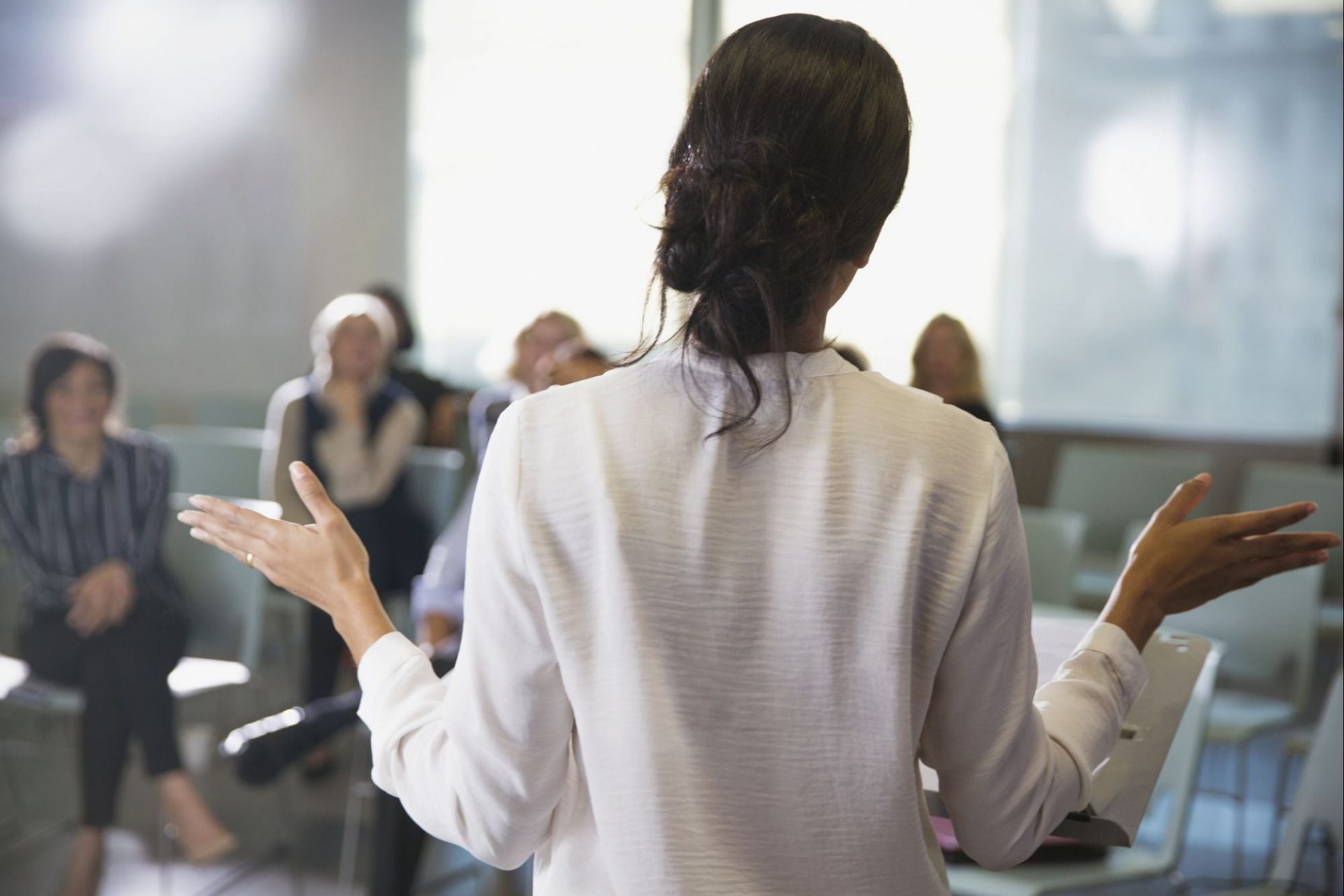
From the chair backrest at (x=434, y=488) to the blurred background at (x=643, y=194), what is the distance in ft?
1.21

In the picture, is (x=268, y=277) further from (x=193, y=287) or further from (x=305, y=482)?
(x=305, y=482)

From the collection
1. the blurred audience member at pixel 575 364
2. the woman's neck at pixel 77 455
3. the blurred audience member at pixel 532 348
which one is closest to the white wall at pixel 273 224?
the woman's neck at pixel 77 455

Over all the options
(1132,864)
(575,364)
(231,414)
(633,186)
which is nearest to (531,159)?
(633,186)

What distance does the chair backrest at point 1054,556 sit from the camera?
3305mm

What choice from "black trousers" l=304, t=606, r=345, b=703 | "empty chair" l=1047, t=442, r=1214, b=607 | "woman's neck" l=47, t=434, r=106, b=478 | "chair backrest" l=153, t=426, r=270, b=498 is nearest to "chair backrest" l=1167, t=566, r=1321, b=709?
"empty chair" l=1047, t=442, r=1214, b=607

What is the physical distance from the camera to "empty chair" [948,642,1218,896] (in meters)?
1.98

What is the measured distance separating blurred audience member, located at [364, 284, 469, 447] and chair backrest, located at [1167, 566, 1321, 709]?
9.64ft

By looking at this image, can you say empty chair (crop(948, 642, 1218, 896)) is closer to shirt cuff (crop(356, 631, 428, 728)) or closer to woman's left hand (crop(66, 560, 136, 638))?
shirt cuff (crop(356, 631, 428, 728))

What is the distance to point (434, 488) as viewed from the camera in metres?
4.08

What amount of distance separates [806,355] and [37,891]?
9.77 ft

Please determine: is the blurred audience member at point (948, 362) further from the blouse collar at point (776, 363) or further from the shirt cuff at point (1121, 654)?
the blouse collar at point (776, 363)

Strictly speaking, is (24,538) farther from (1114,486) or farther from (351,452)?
(1114,486)

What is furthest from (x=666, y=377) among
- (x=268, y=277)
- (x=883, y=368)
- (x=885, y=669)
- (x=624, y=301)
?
(x=268, y=277)

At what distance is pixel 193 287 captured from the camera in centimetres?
546
